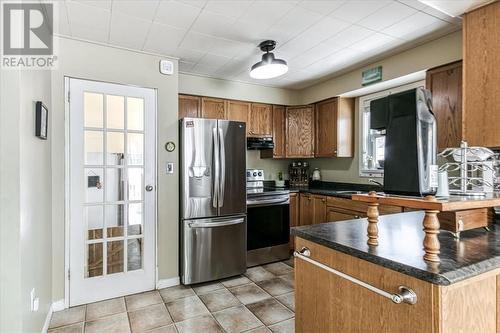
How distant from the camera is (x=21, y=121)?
146 cm

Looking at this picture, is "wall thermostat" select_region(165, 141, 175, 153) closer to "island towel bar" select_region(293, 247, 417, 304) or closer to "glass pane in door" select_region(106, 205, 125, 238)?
"glass pane in door" select_region(106, 205, 125, 238)

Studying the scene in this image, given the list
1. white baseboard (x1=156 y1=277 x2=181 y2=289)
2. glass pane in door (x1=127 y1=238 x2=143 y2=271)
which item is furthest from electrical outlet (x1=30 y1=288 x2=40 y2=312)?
white baseboard (x1=156 y1=277 x2=181 y2=289)

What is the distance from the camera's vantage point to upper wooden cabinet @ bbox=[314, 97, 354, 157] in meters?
3.89

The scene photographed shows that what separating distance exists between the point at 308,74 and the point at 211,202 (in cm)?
217

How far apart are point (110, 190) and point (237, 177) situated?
132 cm

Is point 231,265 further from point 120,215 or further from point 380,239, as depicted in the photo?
point 380,239

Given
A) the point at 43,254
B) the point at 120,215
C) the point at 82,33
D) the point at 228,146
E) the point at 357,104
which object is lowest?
the point at 43,254

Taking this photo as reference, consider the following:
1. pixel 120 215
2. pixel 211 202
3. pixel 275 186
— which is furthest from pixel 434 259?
pixel 275 186

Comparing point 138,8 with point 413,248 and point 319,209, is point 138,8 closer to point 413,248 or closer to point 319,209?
point 413,248

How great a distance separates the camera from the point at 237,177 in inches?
126

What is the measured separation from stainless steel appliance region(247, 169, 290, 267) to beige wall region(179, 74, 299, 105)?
1.44 metres

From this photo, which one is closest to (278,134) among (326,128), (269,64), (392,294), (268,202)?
(326,128)

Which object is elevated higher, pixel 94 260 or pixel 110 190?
pixel 110 190

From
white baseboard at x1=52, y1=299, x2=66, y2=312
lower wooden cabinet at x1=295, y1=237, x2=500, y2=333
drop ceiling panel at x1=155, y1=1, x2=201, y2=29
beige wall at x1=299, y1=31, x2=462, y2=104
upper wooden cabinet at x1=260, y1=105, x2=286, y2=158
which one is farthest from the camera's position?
upper wooden cabinet at x1=260, y1=105, x2=286, y2=158
